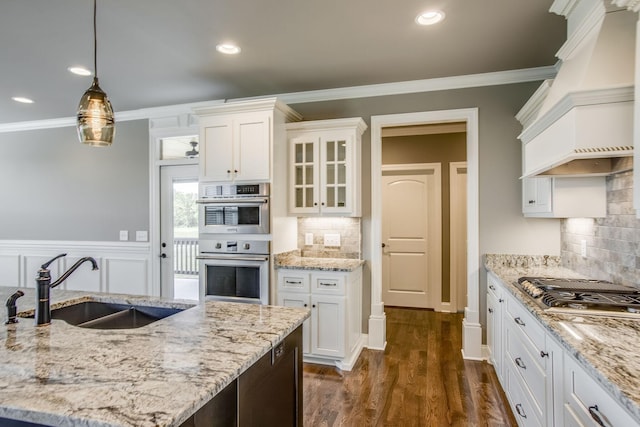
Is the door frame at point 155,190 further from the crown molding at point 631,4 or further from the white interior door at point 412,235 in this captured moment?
the crown molding at point 631,4

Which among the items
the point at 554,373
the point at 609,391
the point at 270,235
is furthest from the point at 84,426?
the point at 270,235

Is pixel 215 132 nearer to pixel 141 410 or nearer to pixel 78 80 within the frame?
pixel 78 80

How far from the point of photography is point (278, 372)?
1.46m

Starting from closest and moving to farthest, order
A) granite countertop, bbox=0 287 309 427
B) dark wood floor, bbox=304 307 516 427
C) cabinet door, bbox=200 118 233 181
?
granite countertop, bbox=0 287 309 427
dark wood floor, bbox=304 307 516 427
cabinet door, bbox=200 118 233 181

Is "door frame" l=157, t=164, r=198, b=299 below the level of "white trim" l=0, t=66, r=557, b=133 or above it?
below

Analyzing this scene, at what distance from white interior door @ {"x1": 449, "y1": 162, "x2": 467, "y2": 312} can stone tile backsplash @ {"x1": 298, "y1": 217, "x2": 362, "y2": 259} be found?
2.07 m

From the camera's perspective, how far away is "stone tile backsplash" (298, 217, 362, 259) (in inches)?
146

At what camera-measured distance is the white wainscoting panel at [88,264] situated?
4.49 meters

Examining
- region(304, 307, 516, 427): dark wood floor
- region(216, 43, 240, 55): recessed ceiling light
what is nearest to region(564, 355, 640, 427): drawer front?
region(304, 307, 516, 427): dark wood floor

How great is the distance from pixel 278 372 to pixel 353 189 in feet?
7.31

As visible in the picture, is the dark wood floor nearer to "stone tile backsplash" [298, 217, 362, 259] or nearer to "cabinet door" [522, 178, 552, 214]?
"stone tile backsplash" [298, 217, 362, 259]

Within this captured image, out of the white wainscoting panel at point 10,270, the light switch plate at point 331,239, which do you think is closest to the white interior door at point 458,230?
the light switch plate at point 331,239

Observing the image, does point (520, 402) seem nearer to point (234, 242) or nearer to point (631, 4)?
point (631, 4)

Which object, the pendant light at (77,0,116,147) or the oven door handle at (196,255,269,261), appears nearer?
the pendant light at (77,0,116,147)
